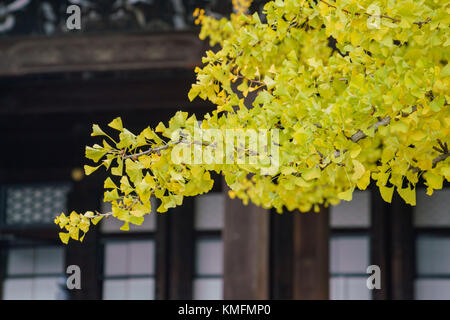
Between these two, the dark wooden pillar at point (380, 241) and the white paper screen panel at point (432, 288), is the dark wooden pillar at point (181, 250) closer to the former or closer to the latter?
the dark wooden pillar at point (380, 241)

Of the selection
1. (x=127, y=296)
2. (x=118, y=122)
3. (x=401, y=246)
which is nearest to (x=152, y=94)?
(x=127, y=296)

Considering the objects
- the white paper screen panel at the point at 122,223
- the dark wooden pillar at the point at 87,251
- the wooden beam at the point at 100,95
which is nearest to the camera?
the wooden beam at the point at 100,95

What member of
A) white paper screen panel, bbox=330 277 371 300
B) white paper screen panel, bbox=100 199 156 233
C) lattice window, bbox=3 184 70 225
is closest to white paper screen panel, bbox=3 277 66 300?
lattice window, bbox=3 184 70 225

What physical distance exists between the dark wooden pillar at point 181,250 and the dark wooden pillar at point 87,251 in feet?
3.26

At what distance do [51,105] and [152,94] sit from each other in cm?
122

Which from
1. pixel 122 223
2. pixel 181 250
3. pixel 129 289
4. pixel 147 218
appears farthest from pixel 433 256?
pixel 122 223

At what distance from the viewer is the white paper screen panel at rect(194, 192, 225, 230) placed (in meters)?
8.73

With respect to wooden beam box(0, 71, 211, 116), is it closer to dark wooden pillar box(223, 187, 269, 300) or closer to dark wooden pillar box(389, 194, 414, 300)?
dark wooden pillar box(223, 187, 269, 300)

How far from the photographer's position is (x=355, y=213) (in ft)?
27.5

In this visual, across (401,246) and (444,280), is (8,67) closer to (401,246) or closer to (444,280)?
(401,246)

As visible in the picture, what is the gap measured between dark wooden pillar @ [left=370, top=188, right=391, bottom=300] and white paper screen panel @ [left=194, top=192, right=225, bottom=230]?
6.34ft

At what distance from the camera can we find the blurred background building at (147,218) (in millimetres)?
6609

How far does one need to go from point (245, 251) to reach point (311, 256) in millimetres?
1454

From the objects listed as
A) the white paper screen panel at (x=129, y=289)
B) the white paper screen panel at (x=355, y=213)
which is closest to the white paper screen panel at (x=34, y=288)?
the white paper screen panel at (x=129, y=289)
